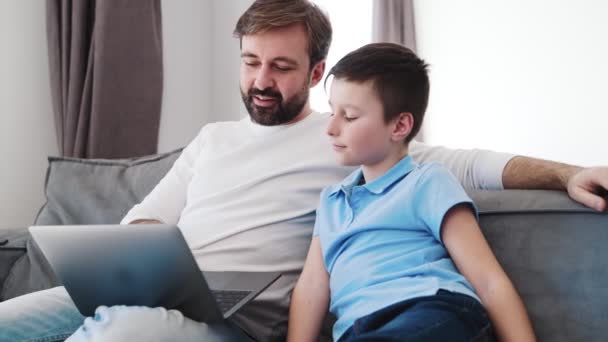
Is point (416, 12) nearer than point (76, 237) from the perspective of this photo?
No

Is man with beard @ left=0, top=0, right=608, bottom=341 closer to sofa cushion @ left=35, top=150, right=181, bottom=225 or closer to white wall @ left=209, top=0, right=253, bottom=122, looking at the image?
sofa cushion @ left=35, top=150, right=181, bottom=225

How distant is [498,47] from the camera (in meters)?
3.15

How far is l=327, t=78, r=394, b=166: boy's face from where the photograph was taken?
44.8 inches

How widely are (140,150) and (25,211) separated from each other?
0.51m

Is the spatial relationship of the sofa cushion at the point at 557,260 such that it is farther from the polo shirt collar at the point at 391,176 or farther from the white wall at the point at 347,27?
the white wall at the point at 347,27

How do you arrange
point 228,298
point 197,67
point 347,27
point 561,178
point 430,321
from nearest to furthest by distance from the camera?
point 430,321
point 228,298
point 561,178
point 197,67
point 347,27

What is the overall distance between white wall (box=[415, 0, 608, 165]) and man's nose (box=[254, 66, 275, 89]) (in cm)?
200

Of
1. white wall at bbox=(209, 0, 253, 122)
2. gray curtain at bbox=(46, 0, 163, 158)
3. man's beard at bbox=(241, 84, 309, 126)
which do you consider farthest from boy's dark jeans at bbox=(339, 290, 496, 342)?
white wall at bbox=(209, 0, 253, 122)

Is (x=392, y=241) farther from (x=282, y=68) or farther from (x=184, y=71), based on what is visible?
(x=184, y=71)

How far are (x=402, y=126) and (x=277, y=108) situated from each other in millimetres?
359

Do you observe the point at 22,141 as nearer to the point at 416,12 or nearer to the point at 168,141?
the point at 168,141

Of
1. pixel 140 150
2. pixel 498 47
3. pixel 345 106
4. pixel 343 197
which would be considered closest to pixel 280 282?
pixel 343 197

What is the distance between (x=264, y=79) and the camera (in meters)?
1.42

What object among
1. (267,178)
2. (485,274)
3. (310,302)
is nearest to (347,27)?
(267,178)
